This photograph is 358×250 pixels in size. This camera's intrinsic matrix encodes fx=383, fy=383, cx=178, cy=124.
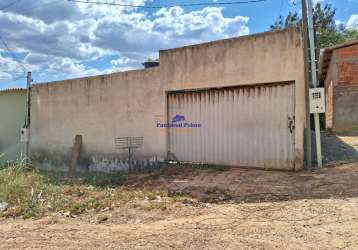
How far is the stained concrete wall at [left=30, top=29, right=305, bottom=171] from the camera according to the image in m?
8.63

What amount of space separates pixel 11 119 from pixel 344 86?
13157 mm

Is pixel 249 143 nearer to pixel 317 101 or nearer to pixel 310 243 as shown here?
pixel 317 101

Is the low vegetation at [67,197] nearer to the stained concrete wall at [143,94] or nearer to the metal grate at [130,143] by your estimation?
the metal grate at [130,143]

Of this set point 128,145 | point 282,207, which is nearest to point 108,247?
point 282,207

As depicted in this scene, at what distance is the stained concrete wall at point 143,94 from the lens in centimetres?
863

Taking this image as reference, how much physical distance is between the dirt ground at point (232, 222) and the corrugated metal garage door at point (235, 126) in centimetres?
102

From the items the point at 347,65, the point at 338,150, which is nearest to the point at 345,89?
the point at 347,65

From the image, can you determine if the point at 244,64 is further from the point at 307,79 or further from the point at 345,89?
the point at 345,89

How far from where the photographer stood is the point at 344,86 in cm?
1370

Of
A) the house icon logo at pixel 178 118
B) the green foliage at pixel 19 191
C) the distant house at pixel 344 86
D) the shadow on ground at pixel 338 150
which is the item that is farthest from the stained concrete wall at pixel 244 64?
the distant house at pixel 344 86

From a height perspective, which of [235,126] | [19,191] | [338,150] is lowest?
[19,191]

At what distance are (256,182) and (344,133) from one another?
750 cm

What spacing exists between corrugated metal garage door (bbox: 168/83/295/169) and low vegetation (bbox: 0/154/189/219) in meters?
2.19

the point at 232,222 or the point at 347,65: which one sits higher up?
the point at 347,65
